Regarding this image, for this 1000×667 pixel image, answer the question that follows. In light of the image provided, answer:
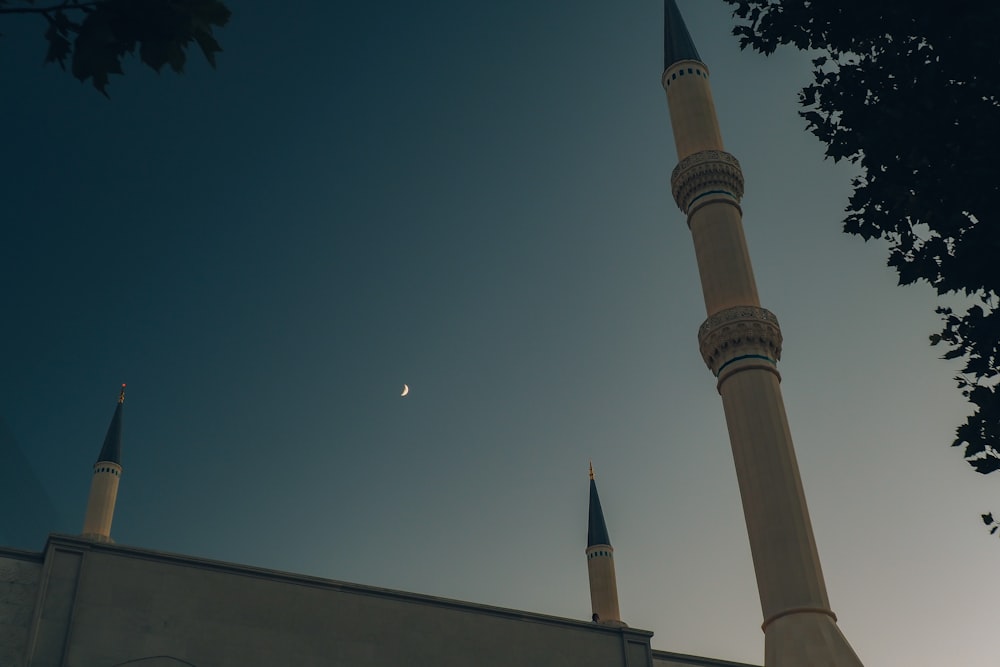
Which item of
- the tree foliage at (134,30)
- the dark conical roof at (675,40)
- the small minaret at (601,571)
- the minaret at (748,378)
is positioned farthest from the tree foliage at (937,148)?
the small minaret at (601,571)

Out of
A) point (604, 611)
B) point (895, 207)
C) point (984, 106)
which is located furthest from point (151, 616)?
point (604, 611)

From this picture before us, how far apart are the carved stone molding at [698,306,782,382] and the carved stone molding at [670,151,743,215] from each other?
3.34m

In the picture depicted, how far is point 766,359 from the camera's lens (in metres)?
19.9

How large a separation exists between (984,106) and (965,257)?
123 cm

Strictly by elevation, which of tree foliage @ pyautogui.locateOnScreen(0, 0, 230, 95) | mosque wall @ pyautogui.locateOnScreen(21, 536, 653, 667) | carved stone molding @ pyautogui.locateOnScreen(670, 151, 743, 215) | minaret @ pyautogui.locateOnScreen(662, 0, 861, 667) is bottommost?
tree foliage @ pyautogui.locateOnScreen(0, 0, 230, 95)

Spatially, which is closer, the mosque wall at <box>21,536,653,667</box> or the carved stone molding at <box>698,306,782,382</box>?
the mosque wall at <box>21,536,653,667</box>

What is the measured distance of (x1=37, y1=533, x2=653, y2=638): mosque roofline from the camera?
48.3ft

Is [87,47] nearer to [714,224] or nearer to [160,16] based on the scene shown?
[160,16]

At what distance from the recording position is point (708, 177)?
2200cm

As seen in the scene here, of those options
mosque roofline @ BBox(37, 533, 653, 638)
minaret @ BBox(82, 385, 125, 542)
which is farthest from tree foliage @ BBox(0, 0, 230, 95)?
minaret @ BBox(82, 385, 125, 542)

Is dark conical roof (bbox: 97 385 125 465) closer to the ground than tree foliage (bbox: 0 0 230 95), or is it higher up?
higher up

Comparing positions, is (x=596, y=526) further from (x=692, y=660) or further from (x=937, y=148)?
(x=937, y=148)

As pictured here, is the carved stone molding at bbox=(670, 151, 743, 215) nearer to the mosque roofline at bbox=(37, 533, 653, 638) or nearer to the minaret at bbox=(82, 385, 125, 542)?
the mosque roofline at bbox=(37, 533, 653, 638)

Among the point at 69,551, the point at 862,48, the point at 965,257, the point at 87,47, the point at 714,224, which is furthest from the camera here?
the point at 714,224
